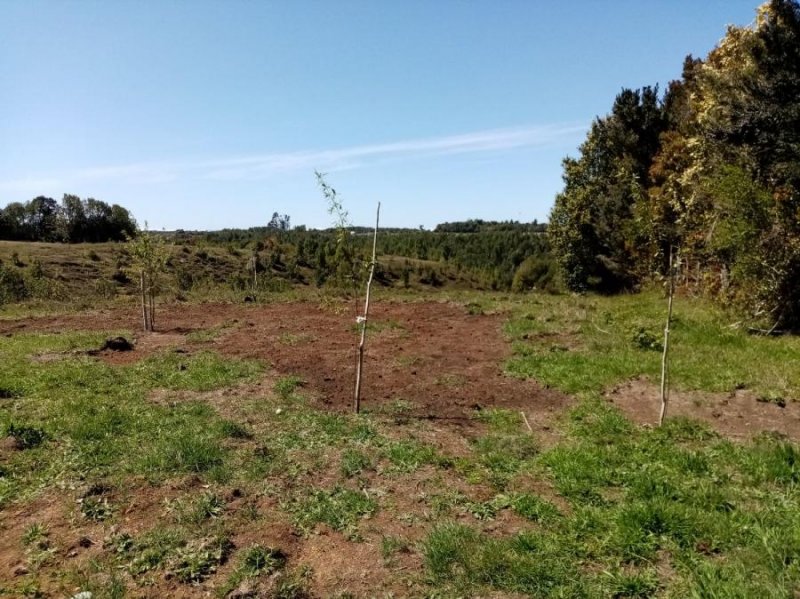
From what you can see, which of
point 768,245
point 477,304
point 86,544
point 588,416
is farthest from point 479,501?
point 477,304

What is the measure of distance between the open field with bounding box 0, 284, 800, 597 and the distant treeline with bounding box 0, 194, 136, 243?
6940 centimetres

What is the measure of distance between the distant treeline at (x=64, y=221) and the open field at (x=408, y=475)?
6940 cm

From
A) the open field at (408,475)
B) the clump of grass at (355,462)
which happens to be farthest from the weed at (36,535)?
the clump of grass at (355,462)

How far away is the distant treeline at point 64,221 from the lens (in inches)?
2749

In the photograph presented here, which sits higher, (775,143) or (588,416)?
(775,143)

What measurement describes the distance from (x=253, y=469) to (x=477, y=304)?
16035 millimetres

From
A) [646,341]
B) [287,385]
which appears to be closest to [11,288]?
[287,385]

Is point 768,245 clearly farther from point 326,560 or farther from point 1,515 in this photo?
point 1,515

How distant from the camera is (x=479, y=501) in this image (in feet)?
18.6

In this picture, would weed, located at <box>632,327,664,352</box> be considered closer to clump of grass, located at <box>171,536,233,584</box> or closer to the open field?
the open field

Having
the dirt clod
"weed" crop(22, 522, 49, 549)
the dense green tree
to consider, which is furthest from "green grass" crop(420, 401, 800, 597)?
the dense green tree

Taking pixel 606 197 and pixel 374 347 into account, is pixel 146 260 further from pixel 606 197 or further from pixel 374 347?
pixel 606 197

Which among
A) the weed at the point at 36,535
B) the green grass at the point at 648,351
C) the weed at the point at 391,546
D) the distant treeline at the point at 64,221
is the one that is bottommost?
the weed at the point at 36,535

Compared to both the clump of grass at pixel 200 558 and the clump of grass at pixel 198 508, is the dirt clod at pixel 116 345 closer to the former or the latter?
the clump of grass at pixel 198 508
